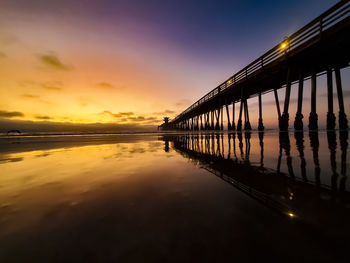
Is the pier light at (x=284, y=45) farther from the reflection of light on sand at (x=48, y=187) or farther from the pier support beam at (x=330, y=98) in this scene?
the reflection of light on sand at (x=48, y=187)

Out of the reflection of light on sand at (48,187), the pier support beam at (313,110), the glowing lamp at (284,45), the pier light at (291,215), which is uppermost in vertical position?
the glowing lamp at (284,45)

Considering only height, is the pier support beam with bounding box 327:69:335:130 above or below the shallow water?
above

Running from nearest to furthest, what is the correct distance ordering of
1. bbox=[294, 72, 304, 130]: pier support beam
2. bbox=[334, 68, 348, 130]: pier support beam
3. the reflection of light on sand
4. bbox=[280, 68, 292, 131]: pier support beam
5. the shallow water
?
the shallow water → the reflection of light on sand → bbox=[334, 68, 348, 130]: pier support beam → bbox=[294, 72, 304, 130]: pier support beam → bbox=[280, 68, 292, 131]: pier support beam

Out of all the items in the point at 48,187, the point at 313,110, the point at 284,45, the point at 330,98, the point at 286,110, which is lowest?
the point at 48,187

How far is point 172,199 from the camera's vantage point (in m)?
1.37

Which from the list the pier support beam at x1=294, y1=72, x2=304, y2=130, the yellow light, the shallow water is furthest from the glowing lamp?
the shallow water

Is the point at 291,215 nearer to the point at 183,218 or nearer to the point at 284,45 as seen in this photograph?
the point at 183,218

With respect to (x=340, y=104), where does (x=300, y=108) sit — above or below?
below

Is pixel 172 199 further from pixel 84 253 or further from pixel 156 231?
pixel 84 253

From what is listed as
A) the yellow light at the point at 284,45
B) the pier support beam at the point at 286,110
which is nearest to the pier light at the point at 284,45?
the yellow light at the point at 284,45

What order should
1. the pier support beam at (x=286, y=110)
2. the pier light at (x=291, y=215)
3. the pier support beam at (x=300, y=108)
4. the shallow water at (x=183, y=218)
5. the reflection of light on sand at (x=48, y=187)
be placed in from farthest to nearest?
the pier support beam at (x=286, y=110) → the pier support beam at (x=300, y=108) → the reflection of light on sand at (x=48, y=187) → the pier light at (x=291, y=215) → the shallow water at (x=183, y=218)

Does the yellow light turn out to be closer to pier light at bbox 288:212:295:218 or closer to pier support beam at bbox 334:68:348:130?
pier support beam at bbox 334:68:348:130

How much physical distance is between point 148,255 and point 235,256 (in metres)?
0.43

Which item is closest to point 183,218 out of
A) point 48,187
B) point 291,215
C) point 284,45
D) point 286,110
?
point 291,215
